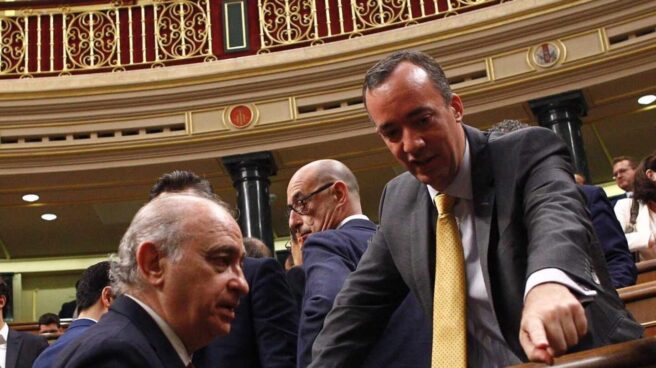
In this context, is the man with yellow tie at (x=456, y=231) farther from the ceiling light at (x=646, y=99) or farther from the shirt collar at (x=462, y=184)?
the ceiling light at (x=646, y=99)

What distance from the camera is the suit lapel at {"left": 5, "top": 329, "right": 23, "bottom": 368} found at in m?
4.23

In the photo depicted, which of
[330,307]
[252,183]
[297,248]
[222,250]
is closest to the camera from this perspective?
[222,250]

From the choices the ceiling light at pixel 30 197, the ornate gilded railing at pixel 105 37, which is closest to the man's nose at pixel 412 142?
the ornate gilded railing at pixel 105 37

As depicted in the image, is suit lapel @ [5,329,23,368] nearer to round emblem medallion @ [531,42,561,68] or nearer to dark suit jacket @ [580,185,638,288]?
dark suit jacket @ [580,185,638,288]

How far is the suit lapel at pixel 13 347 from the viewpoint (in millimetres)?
4230

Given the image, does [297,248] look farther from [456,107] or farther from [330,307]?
[456,107]

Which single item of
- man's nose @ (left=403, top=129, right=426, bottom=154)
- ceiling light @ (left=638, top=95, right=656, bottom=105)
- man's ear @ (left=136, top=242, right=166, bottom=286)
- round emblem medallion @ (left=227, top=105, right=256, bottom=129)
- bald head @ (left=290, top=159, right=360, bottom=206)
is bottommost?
man's ear @ (left=136, top=242, right=166, bottom=286)

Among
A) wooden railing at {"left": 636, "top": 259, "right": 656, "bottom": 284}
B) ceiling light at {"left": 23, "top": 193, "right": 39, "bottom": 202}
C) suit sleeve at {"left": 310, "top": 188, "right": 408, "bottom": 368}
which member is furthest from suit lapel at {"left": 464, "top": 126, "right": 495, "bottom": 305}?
ceiling light at {"left": 23, "top": 193, "right": 39, "bottom": 202}

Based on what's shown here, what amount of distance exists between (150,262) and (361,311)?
44cm

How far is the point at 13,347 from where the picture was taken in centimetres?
429

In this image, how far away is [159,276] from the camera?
5.70ft

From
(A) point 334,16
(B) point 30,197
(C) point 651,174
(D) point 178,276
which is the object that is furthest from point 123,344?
(B) point 30,197

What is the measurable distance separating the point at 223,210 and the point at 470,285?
23.5 inches

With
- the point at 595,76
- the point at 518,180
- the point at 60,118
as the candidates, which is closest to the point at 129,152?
the point at 60,118
